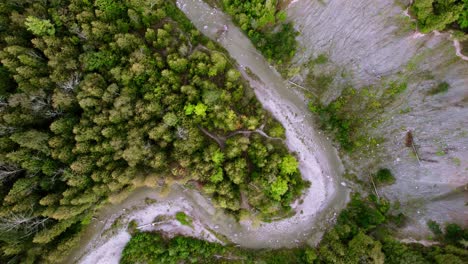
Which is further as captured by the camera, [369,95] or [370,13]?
[369,95]

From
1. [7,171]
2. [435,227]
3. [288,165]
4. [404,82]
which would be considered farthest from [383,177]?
[7,171]

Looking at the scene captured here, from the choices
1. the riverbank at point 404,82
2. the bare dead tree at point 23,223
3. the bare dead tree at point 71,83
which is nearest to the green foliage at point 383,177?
the riverbank at point 404,82

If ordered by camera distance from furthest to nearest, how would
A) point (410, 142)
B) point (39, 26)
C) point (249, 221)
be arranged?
point (249, 221)
point (410, 142)
point (39, 26)

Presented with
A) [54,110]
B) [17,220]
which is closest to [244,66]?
[54,110]

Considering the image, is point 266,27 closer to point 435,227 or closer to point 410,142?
point 410,142

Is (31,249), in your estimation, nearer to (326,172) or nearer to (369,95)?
(326,172)

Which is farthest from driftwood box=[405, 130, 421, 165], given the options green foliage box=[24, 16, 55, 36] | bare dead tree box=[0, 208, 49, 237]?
green foliage box=[24, 16, 55, 36]

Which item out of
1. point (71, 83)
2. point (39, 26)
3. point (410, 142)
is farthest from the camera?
point (410, 142)
